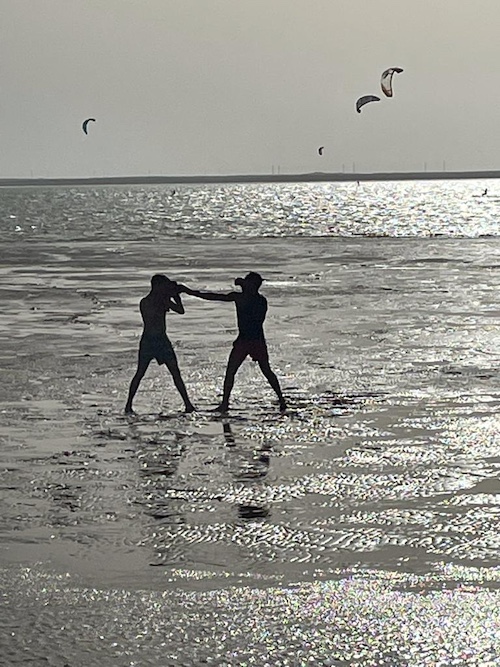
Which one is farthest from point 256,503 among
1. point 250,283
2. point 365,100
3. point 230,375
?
point 365,100

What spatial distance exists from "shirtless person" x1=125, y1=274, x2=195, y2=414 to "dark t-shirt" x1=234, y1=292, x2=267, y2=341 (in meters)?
0.65

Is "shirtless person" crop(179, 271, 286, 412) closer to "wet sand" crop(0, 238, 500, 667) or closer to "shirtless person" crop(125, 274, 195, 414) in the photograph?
"shirtless person" crop(125, 274, 195, 414)

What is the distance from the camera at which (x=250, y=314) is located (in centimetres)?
1395

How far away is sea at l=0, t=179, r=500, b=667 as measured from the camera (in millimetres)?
6855

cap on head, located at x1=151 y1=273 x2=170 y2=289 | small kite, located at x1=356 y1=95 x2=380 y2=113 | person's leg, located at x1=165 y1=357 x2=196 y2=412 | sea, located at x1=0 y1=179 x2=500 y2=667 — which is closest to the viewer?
sea, located at x1=0 y1=179 x2=500 y2=667

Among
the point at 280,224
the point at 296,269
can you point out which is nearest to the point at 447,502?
the point at 296,269

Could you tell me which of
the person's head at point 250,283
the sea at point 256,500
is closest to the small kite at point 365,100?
the sea at point 256,500

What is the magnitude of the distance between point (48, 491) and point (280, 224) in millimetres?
90291

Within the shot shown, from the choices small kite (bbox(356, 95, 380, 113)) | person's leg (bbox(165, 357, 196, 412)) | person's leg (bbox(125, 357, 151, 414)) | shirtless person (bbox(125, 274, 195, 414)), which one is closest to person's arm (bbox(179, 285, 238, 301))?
shirtless person (bbox(125, 274, 195, 414))

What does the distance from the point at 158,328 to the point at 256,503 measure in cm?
440

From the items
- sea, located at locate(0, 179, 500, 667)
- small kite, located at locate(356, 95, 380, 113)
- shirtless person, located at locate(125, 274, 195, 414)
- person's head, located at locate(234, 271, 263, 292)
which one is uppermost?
small kite, located at locate(356, 95, 380, 113)

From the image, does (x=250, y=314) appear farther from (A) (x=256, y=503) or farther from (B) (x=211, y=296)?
(A) (x=256, y=503)

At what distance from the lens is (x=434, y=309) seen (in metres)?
27.3

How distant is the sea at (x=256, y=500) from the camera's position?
22.5ft
